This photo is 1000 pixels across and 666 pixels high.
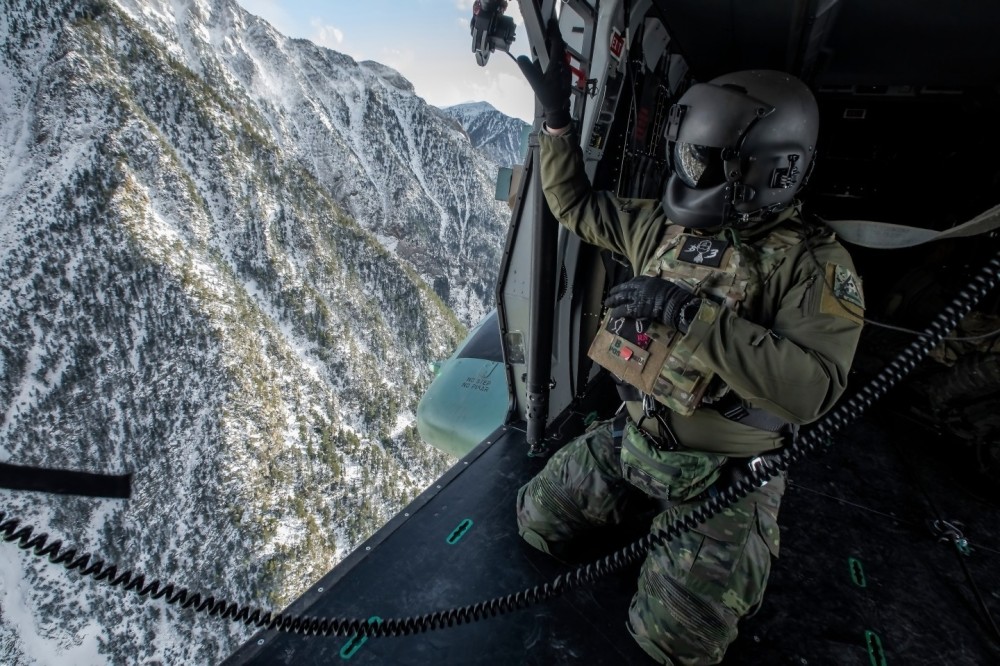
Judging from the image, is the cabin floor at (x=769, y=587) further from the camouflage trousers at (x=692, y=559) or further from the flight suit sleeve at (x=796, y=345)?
the flight suit sleeve at (x=796, y=345)

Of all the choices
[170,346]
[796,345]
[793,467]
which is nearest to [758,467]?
[796,345]

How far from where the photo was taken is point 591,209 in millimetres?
2824

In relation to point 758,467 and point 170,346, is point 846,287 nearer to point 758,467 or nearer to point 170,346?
point 758,467

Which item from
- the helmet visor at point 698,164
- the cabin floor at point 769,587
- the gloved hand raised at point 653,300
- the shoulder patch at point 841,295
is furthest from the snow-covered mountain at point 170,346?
the shoulder patch at point 841,295

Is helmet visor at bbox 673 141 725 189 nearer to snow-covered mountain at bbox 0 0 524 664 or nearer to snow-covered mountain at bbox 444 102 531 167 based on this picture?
snow-covered mountain at bbox 0 0 524 664

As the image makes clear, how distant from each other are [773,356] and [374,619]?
7.48ft

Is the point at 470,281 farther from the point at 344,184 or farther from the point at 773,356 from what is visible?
the point at 773,356

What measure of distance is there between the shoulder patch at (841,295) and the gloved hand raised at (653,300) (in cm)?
47

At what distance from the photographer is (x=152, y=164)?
6825 centimetres

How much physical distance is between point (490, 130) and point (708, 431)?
18273 cm

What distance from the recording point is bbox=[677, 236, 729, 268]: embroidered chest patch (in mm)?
2207

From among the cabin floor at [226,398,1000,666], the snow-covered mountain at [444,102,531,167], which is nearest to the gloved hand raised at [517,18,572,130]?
the cabin floor at [226,398,1000,666]

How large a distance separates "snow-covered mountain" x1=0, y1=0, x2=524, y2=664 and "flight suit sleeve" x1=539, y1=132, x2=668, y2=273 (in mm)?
61531

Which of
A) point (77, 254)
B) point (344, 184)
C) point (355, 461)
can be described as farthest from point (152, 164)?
point (355, 461)
